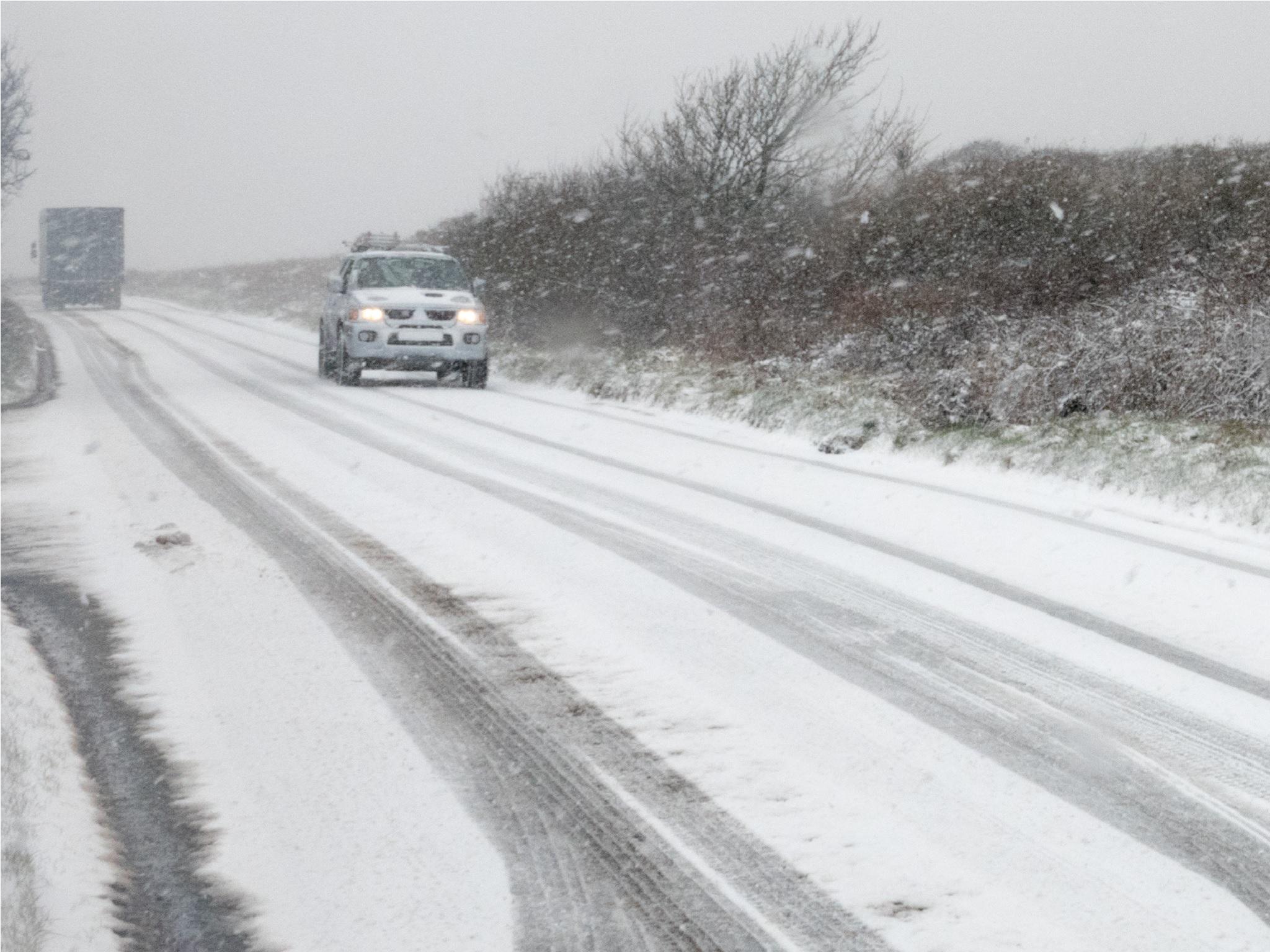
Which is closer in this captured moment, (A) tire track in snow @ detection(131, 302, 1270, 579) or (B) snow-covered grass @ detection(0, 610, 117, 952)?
(B) snow-covered grass @ detection(0, 610, 117, 952)

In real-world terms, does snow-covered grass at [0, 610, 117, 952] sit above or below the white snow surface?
below

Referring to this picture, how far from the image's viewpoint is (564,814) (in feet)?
11.1

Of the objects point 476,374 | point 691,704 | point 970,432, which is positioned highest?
point 970,432

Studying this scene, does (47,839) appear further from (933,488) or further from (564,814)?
(933,488)

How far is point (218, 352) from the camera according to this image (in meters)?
24.1

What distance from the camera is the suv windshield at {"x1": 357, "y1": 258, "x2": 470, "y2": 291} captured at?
1856 centimetres

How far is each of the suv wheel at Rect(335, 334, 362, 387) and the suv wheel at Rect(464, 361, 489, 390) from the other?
1.50 m

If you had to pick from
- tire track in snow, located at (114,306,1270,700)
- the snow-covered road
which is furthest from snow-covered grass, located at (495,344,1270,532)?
tire track in snow, located at (114,306,1270,700)

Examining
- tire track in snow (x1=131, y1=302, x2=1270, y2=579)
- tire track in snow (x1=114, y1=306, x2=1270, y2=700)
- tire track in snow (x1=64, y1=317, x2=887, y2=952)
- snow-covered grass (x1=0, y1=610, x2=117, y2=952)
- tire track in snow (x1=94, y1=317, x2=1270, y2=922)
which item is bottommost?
snow-covered grass (x1=0, y1=610, x2=117, y2=952)

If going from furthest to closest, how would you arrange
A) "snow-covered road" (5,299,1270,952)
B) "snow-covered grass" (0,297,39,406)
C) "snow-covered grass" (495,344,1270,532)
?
"snow-covered grass" (0,297,39,406) < "snow-covered grass" (495,344,1270,532) < "snow-covered road" (5,299,1270,952)

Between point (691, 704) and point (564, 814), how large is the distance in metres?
0.94

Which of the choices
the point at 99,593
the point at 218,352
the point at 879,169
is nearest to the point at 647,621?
the point at 99,593

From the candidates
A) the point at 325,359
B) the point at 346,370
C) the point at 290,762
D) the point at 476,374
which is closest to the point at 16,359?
the point at 325,359

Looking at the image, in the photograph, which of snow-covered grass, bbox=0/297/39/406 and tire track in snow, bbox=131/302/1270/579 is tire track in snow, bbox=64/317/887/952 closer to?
tire track in snow, bbox=131/302/1270/579
